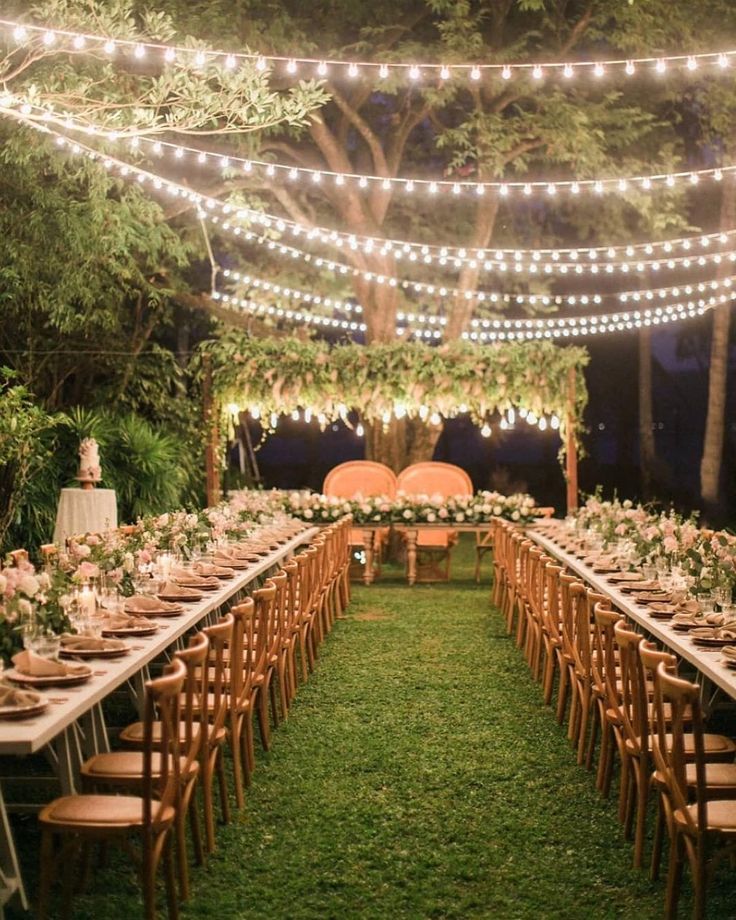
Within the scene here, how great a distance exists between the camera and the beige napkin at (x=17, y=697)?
3920mm

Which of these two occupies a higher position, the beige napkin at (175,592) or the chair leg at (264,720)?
the beige napkin at (175,592)

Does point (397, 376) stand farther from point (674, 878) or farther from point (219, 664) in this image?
point (674, 878)

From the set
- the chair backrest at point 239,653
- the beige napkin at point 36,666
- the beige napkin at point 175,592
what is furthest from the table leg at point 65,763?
the beige napkin at point 175,592

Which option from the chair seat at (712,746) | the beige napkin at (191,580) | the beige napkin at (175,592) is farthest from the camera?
the beige napkin at (191,580)

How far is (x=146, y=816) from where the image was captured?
382cm

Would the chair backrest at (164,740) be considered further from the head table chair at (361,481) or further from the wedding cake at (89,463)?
the head table chair at (361,481)

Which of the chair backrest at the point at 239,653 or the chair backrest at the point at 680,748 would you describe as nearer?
the chair backrest at the point at 680,748

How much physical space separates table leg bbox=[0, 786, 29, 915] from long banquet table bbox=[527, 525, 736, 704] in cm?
248

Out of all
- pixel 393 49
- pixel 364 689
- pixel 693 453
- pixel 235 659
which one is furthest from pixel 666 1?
pixel 693 453

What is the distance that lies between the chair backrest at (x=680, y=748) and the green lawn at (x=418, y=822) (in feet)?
1.73

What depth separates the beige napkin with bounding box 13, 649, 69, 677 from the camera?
435 centimetres

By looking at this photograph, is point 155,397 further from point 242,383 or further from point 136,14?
point 136,14

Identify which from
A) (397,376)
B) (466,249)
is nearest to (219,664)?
(397,376)

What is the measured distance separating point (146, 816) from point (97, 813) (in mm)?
217
